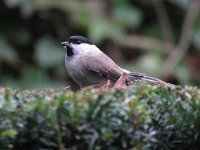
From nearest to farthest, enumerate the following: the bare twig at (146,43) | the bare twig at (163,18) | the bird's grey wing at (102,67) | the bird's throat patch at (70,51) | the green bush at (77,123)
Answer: the green bush at (77,123), the bird's grey wing at (102,67), the bird's throat patch at (70,51), the bare twig at (146,43), the bare twig at (163,18)

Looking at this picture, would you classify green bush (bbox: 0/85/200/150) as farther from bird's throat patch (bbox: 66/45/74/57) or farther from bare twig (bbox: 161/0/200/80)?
bare twig (bbox: 161/0/200/80)

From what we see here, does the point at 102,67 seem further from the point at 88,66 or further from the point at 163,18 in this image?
the point at 163,18

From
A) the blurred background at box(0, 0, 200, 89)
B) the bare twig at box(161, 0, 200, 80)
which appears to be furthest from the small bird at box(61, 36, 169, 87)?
the bare twig at box(161, 0, 200, 80)

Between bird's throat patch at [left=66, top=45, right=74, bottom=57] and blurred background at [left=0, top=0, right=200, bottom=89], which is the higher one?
blurred background at [left=0, top=0, right=200, bottom=89]

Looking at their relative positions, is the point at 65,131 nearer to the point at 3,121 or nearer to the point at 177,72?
the point at 3,121

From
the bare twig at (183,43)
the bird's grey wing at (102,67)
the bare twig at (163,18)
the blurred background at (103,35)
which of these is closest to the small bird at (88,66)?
the bird's grey wing at (102,67)

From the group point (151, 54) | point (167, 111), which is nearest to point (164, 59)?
point (151, 54)

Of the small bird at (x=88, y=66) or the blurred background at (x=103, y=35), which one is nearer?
the small bird at (x=88, y=66)

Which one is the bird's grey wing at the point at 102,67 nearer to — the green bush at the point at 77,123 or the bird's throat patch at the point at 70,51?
the bird's throat patch at the point at 70,51
